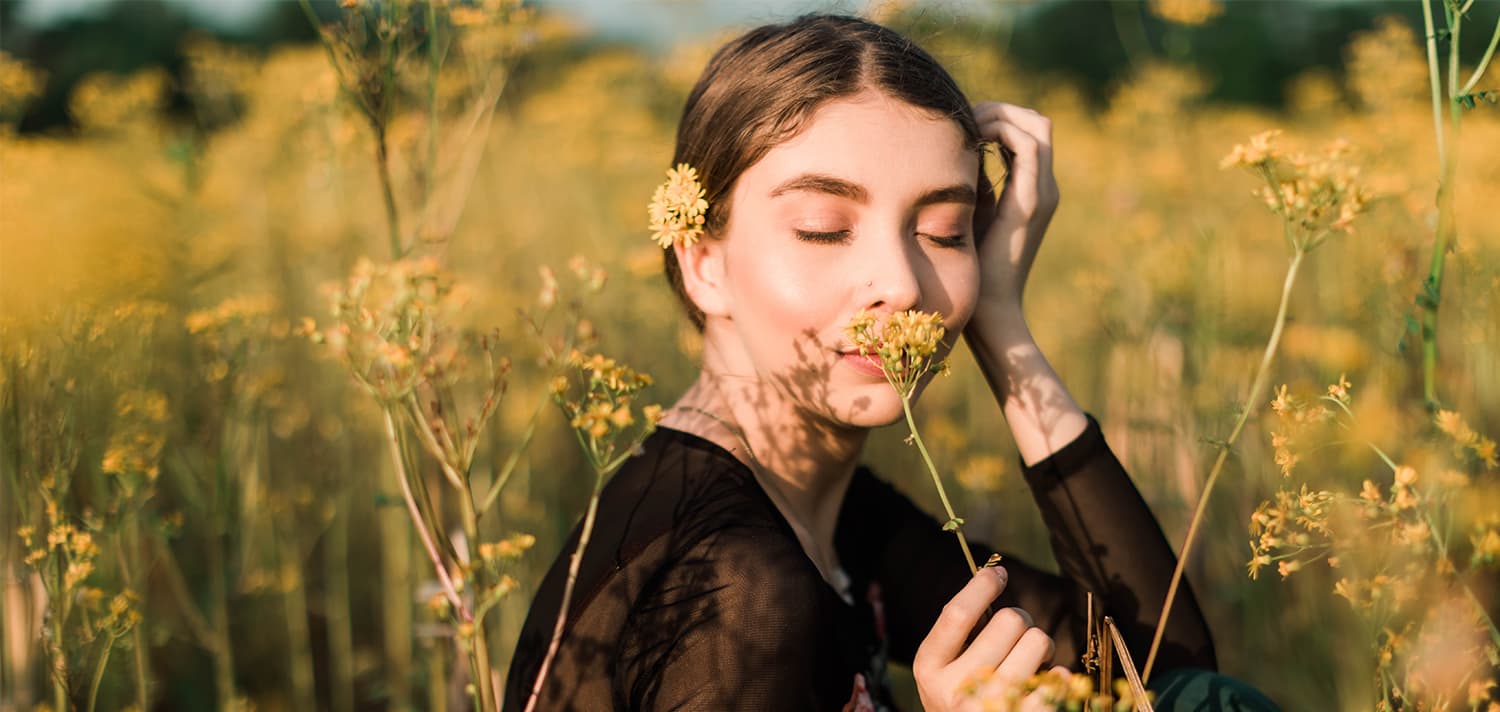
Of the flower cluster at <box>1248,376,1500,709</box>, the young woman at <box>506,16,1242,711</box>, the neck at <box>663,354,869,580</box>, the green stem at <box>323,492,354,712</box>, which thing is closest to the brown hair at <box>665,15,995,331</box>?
the young woman at <box>506,16,1242,711</box>

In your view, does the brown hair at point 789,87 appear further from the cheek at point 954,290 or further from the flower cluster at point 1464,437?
the flower cluster at point 1464,437

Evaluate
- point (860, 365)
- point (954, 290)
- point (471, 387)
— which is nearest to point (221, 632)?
point (471, 387)

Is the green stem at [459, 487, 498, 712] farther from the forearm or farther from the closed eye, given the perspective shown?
the forearm

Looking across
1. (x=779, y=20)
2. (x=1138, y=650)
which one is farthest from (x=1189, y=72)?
(x=1138, y=650)

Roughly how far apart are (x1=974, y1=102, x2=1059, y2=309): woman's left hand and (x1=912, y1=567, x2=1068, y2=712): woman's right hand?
25.6 inches

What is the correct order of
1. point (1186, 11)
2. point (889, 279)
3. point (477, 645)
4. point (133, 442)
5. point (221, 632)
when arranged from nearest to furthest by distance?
point (477, 645) → point (889, 279) → point (133, 442) → point (221, 632) → point (1186, 11)

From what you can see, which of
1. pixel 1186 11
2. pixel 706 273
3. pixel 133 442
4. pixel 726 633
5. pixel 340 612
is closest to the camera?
pixel 726 633

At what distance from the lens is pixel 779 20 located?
1963 mm

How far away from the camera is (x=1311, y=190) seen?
4.22 ft

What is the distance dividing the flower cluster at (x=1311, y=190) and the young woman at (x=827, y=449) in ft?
1.28

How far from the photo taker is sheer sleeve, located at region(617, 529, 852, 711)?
1.31m

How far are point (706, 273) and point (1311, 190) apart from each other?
2.63ft

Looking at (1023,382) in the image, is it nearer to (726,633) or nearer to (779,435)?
(779,435)

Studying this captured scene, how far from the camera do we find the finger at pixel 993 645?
3.99 feet
